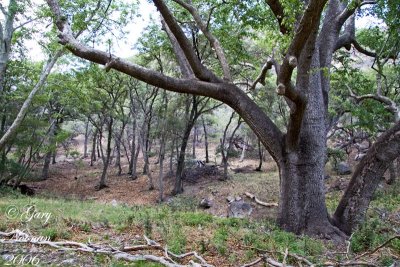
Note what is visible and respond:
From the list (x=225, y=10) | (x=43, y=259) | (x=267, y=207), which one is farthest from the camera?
(x=267, y=207)

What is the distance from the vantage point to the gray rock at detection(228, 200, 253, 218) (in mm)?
14227

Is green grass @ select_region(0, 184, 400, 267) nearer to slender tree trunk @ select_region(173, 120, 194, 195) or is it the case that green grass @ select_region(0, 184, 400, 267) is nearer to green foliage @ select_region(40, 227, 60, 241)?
green foliage @ select_region(40, 227, 60, 241)

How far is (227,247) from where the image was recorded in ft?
15.1

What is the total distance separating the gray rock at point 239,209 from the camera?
14227mm

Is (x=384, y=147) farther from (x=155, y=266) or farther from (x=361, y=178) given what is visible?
(x=155, y=266)

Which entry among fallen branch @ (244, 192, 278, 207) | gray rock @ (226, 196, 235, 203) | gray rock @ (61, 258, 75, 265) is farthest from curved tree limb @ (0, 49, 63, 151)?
fallen branch @ (244, 192, 278, 207)

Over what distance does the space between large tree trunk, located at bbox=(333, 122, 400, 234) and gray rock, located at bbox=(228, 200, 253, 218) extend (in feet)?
25.1

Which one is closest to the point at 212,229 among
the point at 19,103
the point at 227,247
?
the point at 227,247

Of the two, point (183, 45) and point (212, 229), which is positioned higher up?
point (183, 45)

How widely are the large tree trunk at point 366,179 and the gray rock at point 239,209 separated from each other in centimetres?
766

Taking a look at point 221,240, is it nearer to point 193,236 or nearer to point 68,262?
point 193,236

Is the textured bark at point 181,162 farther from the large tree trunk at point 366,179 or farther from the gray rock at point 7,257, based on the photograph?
the gray rock at point 7,257

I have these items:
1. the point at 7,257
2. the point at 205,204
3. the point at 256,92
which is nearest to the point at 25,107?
the point at 7,257

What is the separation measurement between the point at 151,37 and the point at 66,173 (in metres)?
18.0
